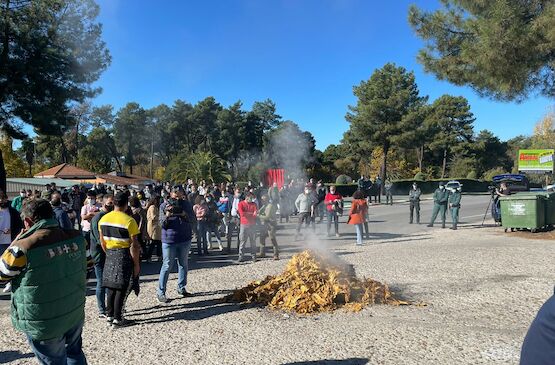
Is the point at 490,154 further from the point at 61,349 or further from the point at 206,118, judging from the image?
the point at 61,349

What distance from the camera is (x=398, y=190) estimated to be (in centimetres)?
4391

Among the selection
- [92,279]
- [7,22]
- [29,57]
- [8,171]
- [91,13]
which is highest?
[91,13]

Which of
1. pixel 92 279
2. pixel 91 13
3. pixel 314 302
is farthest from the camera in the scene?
pixel 91 13

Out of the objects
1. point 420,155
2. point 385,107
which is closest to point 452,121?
point 420,155

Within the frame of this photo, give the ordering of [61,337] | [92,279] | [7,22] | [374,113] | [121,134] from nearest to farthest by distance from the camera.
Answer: [61,337] < [92,279] < [7,22] < [374,113] < [121,134]

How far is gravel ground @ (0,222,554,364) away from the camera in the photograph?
456cm

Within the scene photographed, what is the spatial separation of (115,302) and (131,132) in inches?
2341

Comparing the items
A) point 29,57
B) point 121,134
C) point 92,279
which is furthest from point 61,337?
point 121,134

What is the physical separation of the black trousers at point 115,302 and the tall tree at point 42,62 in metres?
16.1

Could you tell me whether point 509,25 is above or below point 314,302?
above

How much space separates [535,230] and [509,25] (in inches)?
261

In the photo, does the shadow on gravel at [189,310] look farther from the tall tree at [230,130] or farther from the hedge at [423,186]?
the tall tree at [230,130]

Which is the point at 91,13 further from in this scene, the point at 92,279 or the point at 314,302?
the point at 314,302

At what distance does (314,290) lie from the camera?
6.32m
